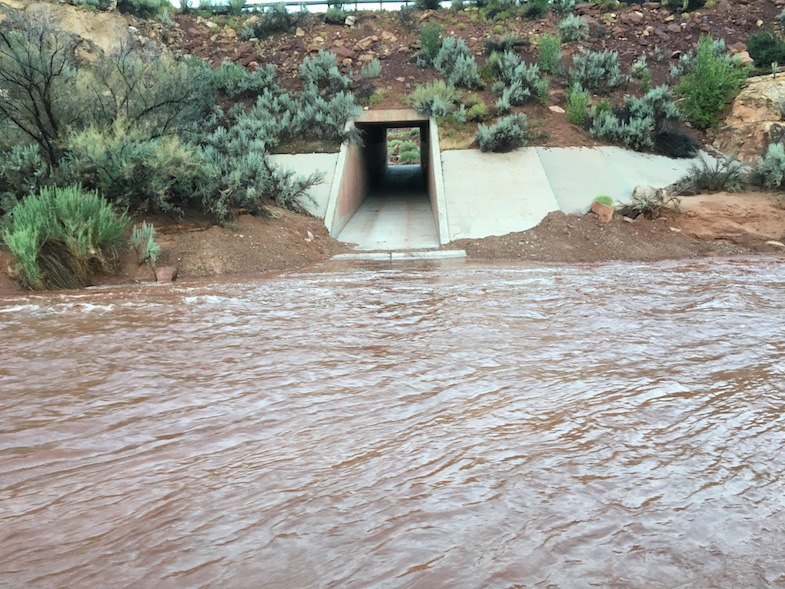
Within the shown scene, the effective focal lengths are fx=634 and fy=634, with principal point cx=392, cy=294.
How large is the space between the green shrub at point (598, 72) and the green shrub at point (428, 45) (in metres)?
4.77

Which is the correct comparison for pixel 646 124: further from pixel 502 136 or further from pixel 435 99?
pixel 435 99

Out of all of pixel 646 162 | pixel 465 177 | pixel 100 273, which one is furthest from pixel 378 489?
pixel 646 162

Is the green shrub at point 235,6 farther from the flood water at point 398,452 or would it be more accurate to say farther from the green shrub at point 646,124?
the flood water at point 398,452

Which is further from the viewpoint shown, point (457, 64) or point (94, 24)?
point (457, 64)

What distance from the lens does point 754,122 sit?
703 inches

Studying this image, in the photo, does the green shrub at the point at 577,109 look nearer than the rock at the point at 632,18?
Yes

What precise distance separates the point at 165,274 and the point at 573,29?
62.4 ft

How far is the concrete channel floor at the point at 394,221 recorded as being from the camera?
14812 millimetres

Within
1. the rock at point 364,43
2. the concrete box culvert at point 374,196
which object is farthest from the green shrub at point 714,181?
the rock at point 364,43

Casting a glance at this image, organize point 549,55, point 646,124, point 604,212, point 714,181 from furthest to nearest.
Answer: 1. point 549,55
2. point 646,124
3. point 714,181
4. point 604,212

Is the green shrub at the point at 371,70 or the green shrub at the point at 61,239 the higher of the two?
the green shrub at the point at 371,70

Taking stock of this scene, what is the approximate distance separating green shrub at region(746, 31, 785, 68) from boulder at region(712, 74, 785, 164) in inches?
71.7

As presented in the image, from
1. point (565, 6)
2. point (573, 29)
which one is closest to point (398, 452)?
point (573, 29)

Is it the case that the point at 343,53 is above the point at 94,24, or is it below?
below
